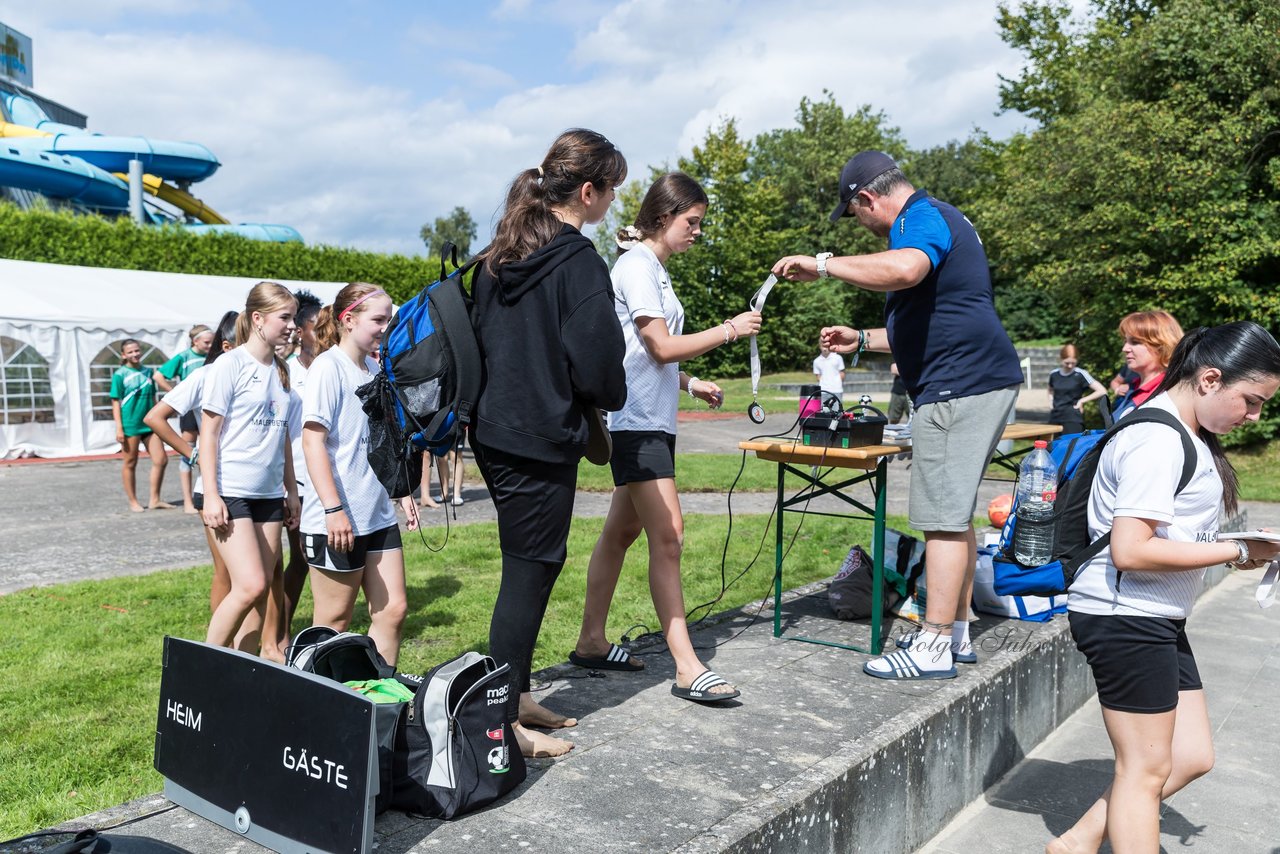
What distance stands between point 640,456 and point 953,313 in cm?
146

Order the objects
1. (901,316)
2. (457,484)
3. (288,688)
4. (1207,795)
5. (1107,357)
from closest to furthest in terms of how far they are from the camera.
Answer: (288,688), (1207,795), (901,316), (457,484), (1107,357)

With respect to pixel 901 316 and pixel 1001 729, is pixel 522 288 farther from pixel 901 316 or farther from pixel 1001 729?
pixel 1001 729

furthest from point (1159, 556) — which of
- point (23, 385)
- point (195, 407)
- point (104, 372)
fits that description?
point (104, 372)

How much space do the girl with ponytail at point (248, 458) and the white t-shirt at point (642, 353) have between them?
1.73 meters

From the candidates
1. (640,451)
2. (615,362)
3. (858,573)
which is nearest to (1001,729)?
(858,573)

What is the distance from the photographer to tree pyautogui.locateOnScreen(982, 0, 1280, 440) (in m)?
15.2

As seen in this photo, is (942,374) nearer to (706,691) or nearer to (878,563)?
(878,563)

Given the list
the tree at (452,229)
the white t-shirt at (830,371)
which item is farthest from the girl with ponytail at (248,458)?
the tree at (452,229)

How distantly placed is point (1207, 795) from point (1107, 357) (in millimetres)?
15730

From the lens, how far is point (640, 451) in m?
3.73

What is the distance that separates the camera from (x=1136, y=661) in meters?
2.69

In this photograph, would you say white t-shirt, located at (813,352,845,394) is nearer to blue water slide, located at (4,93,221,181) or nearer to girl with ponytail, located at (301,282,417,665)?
girl with ponytail, located at (301,282,417,665)

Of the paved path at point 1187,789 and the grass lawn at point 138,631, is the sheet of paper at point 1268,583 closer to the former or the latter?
the paved path at point 1187,789

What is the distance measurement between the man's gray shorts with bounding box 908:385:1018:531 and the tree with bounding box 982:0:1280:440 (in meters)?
13.7
